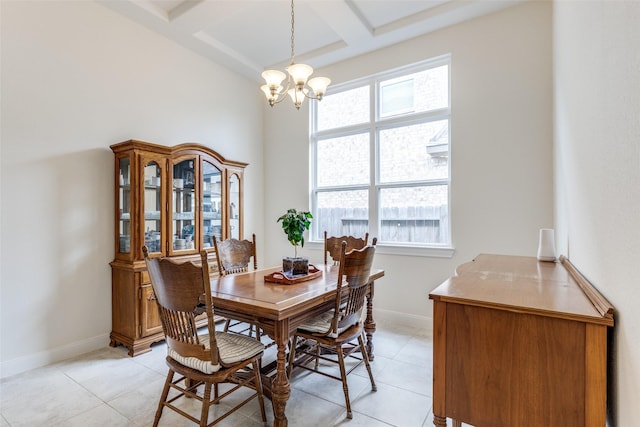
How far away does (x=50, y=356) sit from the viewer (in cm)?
274

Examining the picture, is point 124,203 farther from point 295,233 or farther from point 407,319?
point 407,319

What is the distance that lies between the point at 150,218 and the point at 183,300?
6.43 ft

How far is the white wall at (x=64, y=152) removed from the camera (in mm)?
2592

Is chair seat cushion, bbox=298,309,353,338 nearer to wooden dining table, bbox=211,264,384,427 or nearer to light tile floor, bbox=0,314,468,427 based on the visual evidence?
wooden dining table, bbox=211,264,384,427

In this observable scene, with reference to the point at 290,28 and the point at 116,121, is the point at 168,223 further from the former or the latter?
the point at 290,28

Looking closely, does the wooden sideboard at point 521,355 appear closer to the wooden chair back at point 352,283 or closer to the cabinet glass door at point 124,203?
the wooden chair back at point 352,283

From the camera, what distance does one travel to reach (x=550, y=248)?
2295 millimetres

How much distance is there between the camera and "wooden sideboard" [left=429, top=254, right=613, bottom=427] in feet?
3.34

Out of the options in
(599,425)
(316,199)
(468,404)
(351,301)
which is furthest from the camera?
(316,199)

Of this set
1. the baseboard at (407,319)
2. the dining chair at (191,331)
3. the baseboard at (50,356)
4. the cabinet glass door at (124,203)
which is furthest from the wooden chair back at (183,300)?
the baseboard at (407,319)

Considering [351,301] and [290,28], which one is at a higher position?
[290,28]

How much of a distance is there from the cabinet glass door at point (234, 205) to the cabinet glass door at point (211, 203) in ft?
0.67

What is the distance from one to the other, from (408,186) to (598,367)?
2.93 metres

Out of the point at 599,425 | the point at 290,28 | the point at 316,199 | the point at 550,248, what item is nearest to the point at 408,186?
the point at 316,199
